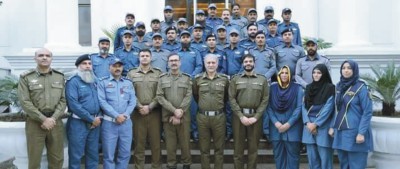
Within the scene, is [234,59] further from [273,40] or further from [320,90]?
[320,90]

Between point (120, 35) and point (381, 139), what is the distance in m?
5.11

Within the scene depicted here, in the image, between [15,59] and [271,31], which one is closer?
[271,31]

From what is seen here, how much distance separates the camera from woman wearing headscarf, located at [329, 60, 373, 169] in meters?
6.90

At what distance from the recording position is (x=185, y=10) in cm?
1384

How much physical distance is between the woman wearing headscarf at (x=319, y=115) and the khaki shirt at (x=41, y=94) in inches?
132

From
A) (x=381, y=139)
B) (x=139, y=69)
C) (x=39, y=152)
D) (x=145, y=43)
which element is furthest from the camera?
(x=145, y=43)

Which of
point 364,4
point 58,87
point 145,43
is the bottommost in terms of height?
point 58,87

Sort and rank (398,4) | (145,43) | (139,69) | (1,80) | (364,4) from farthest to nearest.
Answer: (398,4) < (364,4) < (145,43) < (1,80) < (139,69)

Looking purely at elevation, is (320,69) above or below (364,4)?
below

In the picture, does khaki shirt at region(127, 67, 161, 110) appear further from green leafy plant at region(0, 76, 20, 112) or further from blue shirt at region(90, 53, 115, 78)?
green leafy plant at region(0, 76, 20, 112)

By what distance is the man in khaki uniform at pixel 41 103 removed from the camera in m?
7.00

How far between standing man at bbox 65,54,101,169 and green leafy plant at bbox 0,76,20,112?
5.27ft

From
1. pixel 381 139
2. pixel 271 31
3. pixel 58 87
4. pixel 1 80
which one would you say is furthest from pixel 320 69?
pixel 1 80

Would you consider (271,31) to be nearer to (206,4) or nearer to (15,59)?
(206,4)
